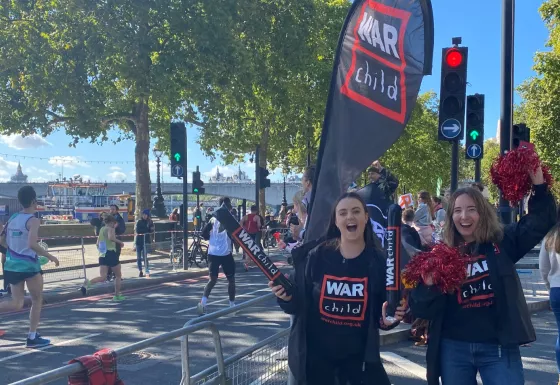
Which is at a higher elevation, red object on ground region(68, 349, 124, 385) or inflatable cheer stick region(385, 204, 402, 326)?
inflatable cheer stick region(385, 204, 402, 326)

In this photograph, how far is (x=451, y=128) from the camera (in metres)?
6.75

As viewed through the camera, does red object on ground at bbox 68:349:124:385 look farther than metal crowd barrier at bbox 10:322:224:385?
Yes

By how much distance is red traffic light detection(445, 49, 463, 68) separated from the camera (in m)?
6.80

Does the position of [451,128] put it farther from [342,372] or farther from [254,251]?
[254,251]

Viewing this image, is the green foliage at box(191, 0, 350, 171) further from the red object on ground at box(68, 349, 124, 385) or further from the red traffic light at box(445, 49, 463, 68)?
the red object on ground at box(68, 349, 124, 385)

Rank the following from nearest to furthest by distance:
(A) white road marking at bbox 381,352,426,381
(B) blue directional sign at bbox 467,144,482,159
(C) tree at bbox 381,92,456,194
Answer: (A) white road marking at bbox 381,352,426,381 → (B) blue directional sign at bbox 467,144,482,159 → (C) tree at bbox 381,92,456,194

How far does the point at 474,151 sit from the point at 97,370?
693 cm

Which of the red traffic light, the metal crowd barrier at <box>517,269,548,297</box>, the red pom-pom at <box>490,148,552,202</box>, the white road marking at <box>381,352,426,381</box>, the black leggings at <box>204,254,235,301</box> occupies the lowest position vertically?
the white road marking at <box>381,352,426,381</box>

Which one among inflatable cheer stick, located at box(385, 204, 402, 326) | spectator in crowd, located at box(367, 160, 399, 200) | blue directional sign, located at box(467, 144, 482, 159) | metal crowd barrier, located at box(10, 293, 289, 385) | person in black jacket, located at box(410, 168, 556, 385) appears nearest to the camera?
inflatable cheer stick, located at box(385, 204, 402, 326)

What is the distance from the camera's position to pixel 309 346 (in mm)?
3109

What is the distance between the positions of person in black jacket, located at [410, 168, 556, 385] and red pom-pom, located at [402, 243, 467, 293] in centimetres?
4

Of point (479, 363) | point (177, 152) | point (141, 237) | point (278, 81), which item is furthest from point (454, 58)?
point (278, 81)

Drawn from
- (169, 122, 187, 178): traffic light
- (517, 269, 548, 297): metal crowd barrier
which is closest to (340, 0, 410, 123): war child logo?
(517, 269, 548, 297): metal crowd barrier

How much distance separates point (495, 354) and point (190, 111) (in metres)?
20.2
